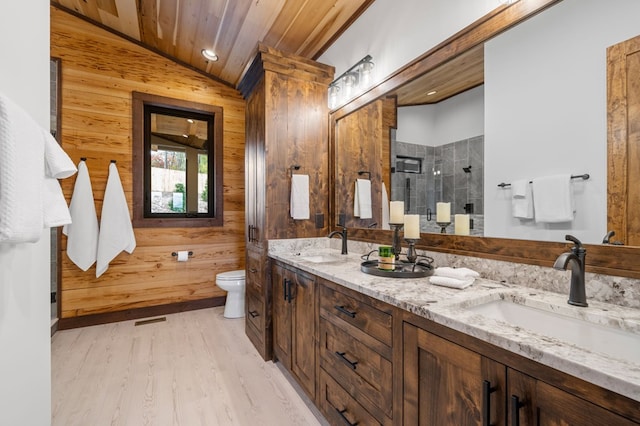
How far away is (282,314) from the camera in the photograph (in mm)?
2035

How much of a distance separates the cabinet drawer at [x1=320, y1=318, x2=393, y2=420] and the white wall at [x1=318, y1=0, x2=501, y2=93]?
164 cm

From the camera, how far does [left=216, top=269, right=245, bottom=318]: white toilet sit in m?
3.06

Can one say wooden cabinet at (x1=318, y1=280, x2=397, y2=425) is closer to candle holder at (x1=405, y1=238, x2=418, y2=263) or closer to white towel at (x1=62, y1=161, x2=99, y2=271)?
candle holder at (x1=405, y1=238, x2=418, y2=263)

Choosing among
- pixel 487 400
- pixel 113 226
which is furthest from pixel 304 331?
pixel 113 226

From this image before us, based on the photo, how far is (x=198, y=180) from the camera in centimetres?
352

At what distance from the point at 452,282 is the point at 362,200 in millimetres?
1181

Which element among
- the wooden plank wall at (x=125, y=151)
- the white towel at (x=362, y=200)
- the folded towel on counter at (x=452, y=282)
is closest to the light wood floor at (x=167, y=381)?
the wooden plank wall at (x=125, y=151)

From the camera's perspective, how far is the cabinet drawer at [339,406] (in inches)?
47.8

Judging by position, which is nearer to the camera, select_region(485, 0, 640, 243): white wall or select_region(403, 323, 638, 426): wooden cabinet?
select_region(403, 323, 638, 426): wooden cabinet

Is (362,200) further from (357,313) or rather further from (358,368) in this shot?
(358,368)

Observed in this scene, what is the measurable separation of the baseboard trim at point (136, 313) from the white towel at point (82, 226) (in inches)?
21.8

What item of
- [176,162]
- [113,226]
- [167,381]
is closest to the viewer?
[167,381]

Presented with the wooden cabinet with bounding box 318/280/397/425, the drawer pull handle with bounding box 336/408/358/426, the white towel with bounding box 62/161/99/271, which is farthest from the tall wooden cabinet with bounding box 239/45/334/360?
the white towel with bounding box 62/161/99/271

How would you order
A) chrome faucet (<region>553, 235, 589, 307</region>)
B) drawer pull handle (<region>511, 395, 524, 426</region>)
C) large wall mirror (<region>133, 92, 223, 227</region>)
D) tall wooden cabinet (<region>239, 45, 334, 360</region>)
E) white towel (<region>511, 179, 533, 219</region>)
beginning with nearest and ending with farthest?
drawer pull handle (<region>511, 395, 524, 426</region>) < chrome faucet (<region>553, 235, 589, 307</region>) < white towel (<region>511, 179, 533, 219</region>) < tall wooden cabinet (<region>239, 45, 334, 360</region>) < large wall mirror (<region>133, 92, 223, 227</region>)
